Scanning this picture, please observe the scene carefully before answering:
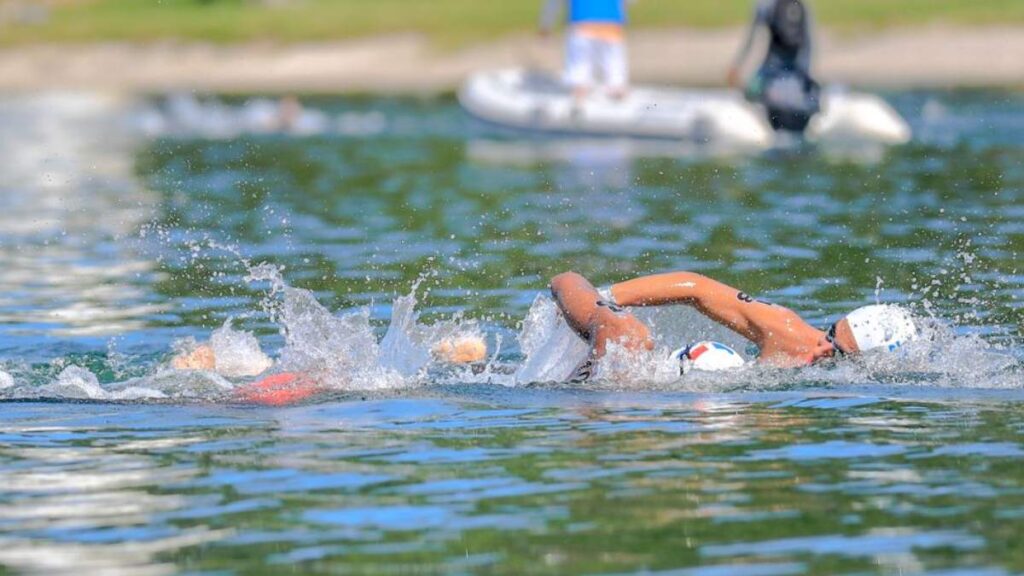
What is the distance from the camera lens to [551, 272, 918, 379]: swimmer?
1035cm

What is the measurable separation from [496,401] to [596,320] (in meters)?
0.67

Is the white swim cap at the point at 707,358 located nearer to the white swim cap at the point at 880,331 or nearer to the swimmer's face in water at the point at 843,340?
the swimmer's face in water at the point at 843,340

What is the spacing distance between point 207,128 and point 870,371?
24.9 m

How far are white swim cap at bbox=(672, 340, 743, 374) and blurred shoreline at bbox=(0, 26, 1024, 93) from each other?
32.0 m

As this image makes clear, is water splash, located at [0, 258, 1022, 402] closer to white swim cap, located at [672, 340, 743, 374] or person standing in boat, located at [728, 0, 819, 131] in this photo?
white swim cap, located at [672, 340, 743, 374]

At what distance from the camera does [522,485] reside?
26.6ft

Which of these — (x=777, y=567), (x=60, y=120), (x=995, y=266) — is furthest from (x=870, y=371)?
(x=60, y=120)

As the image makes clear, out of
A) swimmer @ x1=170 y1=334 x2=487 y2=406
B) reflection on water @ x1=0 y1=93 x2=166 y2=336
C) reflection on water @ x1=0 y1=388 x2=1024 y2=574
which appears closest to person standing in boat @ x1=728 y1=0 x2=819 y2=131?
reflection on water @ x1=0 y1=93 x2=166 y2=336

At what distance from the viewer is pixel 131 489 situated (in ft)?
26.8

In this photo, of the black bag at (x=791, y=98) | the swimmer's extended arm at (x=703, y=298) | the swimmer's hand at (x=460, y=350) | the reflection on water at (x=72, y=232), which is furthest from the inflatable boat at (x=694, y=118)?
the swimmer's extended arm at (x=703, y=298)

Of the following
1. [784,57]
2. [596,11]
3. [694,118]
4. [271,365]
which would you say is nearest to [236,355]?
[271,365]

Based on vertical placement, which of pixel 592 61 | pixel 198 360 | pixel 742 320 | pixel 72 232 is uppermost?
pixel 592 61

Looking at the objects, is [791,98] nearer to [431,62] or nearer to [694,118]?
[694,118]

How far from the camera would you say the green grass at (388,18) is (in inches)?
1925
